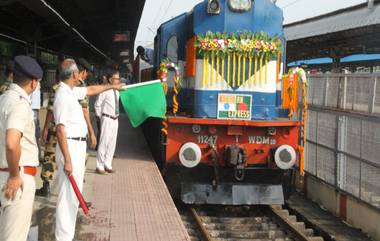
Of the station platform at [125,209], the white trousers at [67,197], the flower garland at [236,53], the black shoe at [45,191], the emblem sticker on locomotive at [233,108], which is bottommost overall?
the station platform at [125,209]

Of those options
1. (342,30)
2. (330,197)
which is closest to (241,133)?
(330,197)

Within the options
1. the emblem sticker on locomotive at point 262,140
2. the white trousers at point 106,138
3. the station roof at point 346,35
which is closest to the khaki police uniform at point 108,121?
the white trousers at point 106,138

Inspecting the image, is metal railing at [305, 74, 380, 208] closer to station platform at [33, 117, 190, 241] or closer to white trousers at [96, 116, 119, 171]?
station platform at [33, 117, 190, 241]

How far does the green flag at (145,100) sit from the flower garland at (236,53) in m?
0.74

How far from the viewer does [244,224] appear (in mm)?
8492

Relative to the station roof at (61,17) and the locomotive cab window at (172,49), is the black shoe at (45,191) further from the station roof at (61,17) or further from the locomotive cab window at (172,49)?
the station roof at (61,17)

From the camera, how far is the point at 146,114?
8469 mm

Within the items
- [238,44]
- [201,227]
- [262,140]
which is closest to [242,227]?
[201,227]

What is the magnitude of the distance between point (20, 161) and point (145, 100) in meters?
4.43

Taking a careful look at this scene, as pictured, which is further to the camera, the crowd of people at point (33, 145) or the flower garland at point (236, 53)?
the flower garland at point (236, 53)

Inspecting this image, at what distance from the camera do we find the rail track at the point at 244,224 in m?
7.77

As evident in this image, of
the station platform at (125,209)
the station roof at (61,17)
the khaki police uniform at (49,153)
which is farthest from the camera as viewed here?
the station roof at (61,17)

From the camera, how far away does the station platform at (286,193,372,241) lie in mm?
7922

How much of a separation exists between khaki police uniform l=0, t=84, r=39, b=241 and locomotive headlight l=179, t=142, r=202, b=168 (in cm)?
415
